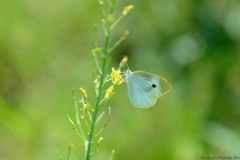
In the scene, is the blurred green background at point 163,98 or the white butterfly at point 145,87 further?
the blurred green background at point 163,98

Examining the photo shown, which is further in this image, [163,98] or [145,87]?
[163,98]

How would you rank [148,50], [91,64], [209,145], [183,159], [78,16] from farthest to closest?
[78,16] < [91,64] < [148,50] < [209,145] < [183,159]

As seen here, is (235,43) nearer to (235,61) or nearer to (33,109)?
(235,61)

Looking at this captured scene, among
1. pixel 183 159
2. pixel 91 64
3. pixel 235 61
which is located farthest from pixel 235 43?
pixel 91 64

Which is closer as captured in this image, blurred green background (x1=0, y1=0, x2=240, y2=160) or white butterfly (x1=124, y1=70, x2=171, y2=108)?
white butterfly (x1=124, y1=70, x2=171, y2=108)
